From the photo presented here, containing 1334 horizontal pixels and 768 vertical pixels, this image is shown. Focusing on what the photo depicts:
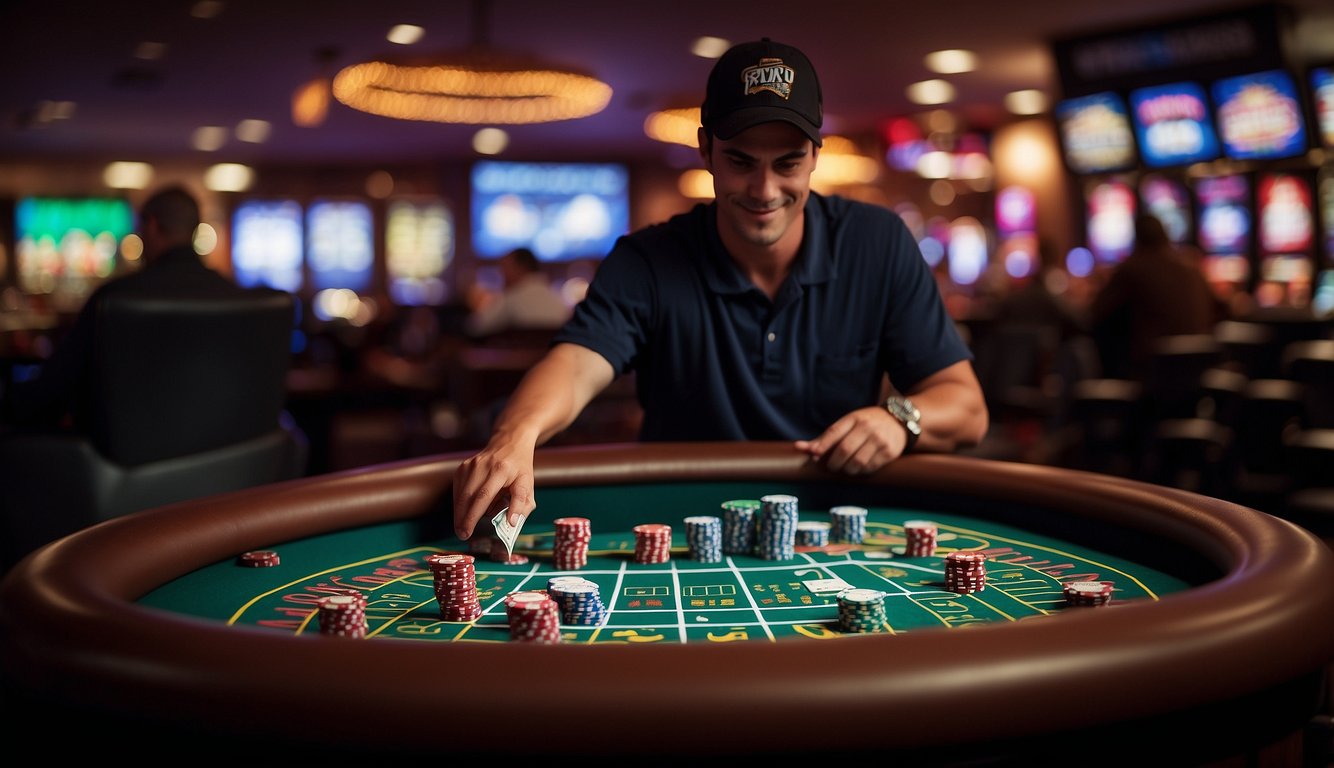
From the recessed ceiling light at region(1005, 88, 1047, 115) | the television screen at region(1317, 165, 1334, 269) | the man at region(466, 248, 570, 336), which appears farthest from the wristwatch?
the recessed ceiling light at region(1005, 88, 1047, 115)

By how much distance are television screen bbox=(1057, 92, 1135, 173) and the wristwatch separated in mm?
6538

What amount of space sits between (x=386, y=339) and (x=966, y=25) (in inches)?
188

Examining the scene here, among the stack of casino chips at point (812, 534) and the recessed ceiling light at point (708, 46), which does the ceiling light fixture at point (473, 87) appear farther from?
the stack of casino chips at point (812, 534)

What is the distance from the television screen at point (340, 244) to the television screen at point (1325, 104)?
11501 mm

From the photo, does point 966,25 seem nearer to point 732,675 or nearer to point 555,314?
point 555,314

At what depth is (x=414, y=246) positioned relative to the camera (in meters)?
15.8

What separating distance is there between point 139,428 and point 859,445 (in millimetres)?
2121

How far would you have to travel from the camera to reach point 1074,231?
925 cm

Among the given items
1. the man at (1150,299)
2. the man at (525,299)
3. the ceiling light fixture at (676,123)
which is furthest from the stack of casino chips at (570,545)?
the ceiling light fixture at (676,123)

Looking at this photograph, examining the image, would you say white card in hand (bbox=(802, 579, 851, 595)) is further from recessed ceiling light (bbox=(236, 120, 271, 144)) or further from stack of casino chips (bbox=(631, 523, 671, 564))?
recessed ceiling light (bbox=(236, 120, 271, 144))

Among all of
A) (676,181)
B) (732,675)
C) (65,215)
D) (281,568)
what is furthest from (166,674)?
(65,215)

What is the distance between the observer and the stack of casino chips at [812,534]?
5.32 ft

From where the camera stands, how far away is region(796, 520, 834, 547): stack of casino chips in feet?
5.32

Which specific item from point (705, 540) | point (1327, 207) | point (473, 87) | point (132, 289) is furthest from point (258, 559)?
point (1327, 207)
